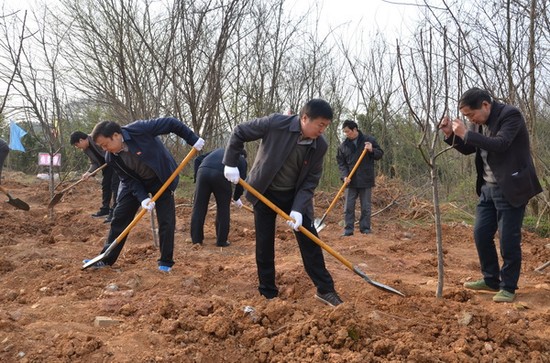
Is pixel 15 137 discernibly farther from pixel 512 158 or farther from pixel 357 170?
pixel 512 158

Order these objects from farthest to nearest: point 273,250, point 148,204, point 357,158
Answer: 1. point 357,158
2. point 148,204
3. point 273,250

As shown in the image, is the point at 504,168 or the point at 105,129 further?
the point at 105,129

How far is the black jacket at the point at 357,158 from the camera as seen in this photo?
6.48 m

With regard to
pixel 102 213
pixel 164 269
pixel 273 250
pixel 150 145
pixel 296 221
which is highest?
pixel 150 145

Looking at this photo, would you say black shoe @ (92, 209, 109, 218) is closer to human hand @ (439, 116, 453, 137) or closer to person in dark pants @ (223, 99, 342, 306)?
person in dark pants @ (223, 99, 342, 306)

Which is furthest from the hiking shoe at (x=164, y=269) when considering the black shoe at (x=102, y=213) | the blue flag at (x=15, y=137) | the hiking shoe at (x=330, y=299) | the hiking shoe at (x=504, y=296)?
the blue flag at (x=15, y=137)

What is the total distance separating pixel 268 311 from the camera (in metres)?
2.85

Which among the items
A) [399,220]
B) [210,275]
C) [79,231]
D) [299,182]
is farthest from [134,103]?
[299,182]

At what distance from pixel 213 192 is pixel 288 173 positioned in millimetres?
2277

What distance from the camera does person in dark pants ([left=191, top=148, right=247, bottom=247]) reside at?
5.36 meters

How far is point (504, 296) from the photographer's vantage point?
3482mm

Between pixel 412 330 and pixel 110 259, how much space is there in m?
2.81

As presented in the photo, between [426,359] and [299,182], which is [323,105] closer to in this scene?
[299,182]

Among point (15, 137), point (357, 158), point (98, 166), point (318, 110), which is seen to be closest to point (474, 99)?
point (318, 110)
